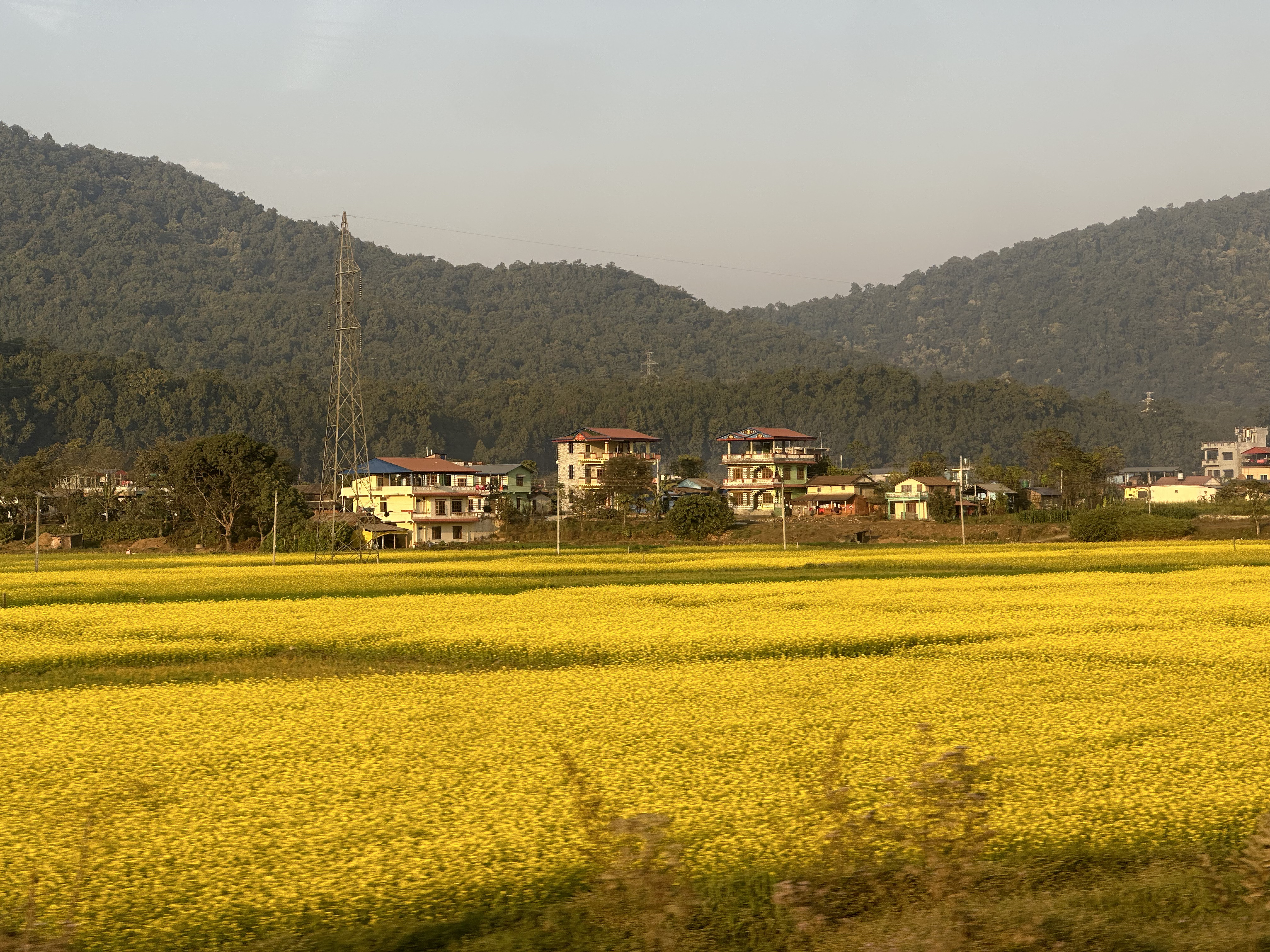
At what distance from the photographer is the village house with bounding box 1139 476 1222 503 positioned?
135m

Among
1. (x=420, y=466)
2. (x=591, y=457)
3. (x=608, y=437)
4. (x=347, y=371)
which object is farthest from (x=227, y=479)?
(x=608, y=437)

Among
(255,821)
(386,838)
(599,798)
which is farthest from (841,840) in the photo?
(255,821)

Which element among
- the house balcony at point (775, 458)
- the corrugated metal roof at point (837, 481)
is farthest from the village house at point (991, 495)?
the house balcony at point (775, 458)

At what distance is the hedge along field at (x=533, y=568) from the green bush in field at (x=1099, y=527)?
5353mm

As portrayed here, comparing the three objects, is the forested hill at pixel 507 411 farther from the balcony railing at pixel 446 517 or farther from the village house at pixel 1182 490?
the balcony railing at pixel 446 517

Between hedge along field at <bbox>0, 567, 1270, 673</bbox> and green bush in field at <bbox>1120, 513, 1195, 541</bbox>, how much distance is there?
34.6 m

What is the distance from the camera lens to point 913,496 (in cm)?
9894

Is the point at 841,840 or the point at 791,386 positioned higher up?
the point at 791,386

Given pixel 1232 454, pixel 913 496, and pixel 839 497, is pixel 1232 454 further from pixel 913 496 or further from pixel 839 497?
pixel 839 497

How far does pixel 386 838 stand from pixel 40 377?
528ft

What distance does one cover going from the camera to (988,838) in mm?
8680

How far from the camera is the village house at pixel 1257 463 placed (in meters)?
159

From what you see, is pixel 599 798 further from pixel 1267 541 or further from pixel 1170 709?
pixel 1267 541

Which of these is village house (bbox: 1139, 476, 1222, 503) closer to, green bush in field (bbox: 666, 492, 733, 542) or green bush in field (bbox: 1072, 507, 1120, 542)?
green bush in field (bbox: 1072, 507, 1120, 542)
